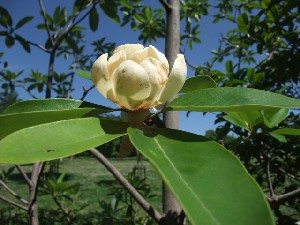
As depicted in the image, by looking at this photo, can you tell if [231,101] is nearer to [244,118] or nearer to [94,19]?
[244,118]

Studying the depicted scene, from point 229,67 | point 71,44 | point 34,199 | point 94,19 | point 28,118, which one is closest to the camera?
point 28,118

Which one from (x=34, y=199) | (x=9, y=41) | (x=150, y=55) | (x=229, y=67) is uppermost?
(x=9, y=41)

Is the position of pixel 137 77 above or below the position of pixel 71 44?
below

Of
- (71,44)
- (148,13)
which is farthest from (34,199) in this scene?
(148,13)

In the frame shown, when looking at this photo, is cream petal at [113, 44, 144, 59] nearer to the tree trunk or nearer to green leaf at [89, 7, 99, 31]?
the tree trunk

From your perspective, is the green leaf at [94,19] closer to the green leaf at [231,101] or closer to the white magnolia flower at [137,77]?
the white magnolia flower at [137,77]

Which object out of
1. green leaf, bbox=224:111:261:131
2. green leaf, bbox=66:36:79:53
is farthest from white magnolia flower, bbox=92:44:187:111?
green leaf, bbox=66:36:79:53

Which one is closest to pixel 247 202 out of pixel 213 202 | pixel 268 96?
pixel 213 202
